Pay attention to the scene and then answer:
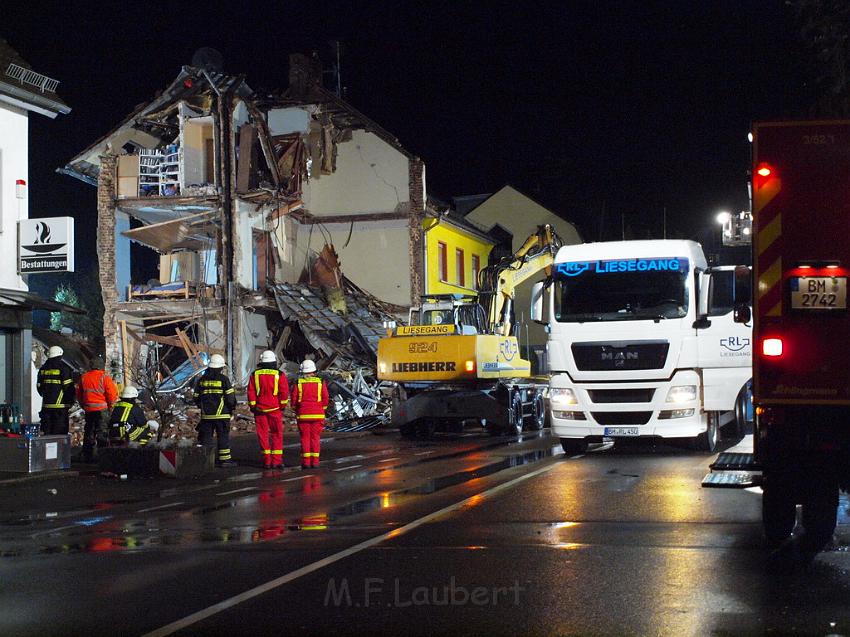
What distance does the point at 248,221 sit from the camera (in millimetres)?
36562

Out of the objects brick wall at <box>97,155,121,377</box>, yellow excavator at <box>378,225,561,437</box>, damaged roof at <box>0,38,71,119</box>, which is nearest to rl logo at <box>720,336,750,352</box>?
yellow excavator at <box>378,225,561,437</box>

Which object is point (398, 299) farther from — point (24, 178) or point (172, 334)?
point (24, 178)

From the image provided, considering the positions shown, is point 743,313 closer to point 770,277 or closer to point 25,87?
point 770,277

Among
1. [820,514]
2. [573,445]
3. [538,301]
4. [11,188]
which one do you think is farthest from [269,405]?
[820,514]

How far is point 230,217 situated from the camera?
116 ft

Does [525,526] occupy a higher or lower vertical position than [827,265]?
lower

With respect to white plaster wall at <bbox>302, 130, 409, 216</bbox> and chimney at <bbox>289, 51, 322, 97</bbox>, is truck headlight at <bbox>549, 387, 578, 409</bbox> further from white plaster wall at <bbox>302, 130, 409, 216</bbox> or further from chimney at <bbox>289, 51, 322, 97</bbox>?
chimney at <bbox>289, 51, 322, 97</bbox>

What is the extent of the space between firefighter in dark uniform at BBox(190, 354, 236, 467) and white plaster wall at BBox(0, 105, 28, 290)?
20.1ft

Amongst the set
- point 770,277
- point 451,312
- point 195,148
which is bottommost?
→ point 770,277

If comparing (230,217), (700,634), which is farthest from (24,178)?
(700,634)

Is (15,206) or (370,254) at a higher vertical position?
(370,254)

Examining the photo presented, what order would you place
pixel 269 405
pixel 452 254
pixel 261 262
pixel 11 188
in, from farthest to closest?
pixel 452 254 → pixel 261 262 → pixel 11 188 → pixel 269 405

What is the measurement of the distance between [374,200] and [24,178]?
65.6ft

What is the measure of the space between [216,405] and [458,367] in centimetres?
821
